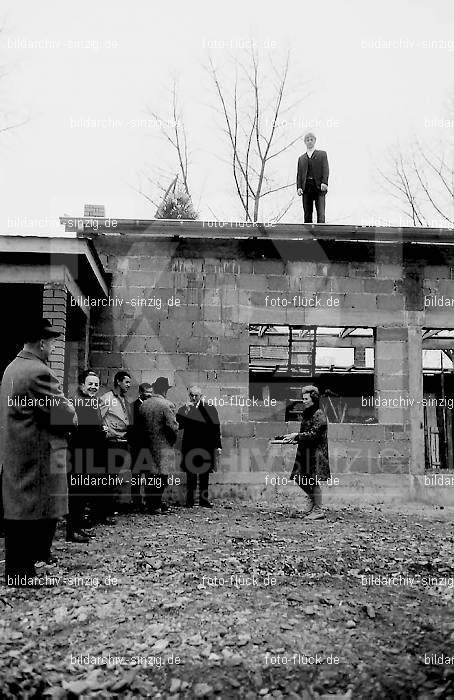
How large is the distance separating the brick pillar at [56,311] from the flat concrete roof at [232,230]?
2.67 metres

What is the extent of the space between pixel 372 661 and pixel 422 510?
22.6 feet

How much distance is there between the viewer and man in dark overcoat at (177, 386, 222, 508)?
10.5 meters

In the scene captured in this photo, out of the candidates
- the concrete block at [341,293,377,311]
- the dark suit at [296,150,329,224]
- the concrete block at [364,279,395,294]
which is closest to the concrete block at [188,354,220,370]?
the concrete block at [341,293,377,311]

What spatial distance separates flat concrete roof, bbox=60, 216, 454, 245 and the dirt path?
4.92 meters

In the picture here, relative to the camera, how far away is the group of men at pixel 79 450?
5746 mm

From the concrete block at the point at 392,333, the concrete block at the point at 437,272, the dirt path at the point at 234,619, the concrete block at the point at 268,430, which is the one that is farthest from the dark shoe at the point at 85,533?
the concrete block at the point at 437,272

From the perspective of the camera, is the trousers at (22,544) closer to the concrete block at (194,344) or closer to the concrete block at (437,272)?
the concrete block at (194,344)

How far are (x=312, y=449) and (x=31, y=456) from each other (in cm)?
490

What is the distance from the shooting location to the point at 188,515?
9.86 meters

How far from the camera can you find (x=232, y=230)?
11383 millimetres

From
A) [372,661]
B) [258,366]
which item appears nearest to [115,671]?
[372,661]

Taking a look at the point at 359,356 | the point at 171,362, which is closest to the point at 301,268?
the point at 171,362

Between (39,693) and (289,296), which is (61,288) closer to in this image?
(289,296)

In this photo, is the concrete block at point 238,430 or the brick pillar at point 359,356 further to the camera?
the brick pillar at point 359,356
